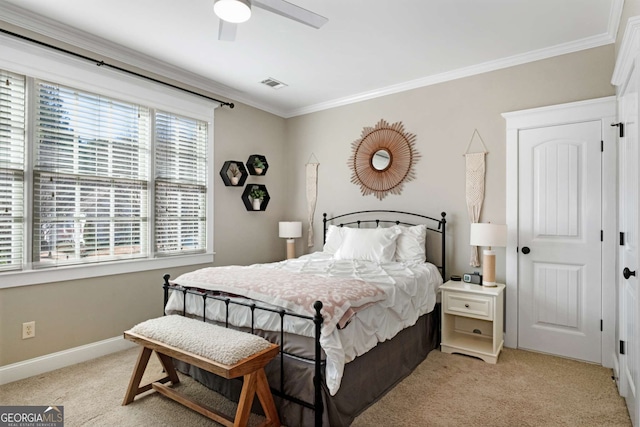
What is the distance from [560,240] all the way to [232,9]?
3177 millimetres

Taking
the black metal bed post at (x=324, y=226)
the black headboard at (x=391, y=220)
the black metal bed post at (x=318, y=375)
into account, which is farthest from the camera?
the black metal bed post at (x=324, y=226)

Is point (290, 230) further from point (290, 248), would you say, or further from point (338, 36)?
point (338, 36)

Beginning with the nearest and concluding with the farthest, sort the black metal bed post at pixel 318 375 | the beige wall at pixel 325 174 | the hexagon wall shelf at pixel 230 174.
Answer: the black metal bed post at pixel 318 375
the beige wall at pixel 325 174
the hexagon wall shelf at pixel 230 174

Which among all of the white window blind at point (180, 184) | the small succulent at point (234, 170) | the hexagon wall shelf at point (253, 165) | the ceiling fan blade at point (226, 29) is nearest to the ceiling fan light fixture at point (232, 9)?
the ceiling fan blade at point (226, 29)

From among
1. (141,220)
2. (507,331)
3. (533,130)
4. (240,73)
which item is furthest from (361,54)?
(507,331)

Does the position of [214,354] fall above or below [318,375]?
above

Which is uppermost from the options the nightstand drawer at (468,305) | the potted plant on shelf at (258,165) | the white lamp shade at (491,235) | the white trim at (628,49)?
the white trim at (628,49)

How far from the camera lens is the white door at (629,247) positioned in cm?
196

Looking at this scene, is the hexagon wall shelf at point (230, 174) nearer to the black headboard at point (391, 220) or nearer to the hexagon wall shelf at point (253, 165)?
the hexagon wall shelf at point (253, 165)

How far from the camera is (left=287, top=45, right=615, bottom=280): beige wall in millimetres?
3170

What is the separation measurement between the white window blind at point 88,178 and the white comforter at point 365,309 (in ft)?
3.19

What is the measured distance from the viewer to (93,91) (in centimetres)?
313

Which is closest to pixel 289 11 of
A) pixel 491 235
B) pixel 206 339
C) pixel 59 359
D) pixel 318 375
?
pixel 206 339

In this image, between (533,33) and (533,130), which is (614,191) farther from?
(533,33)
